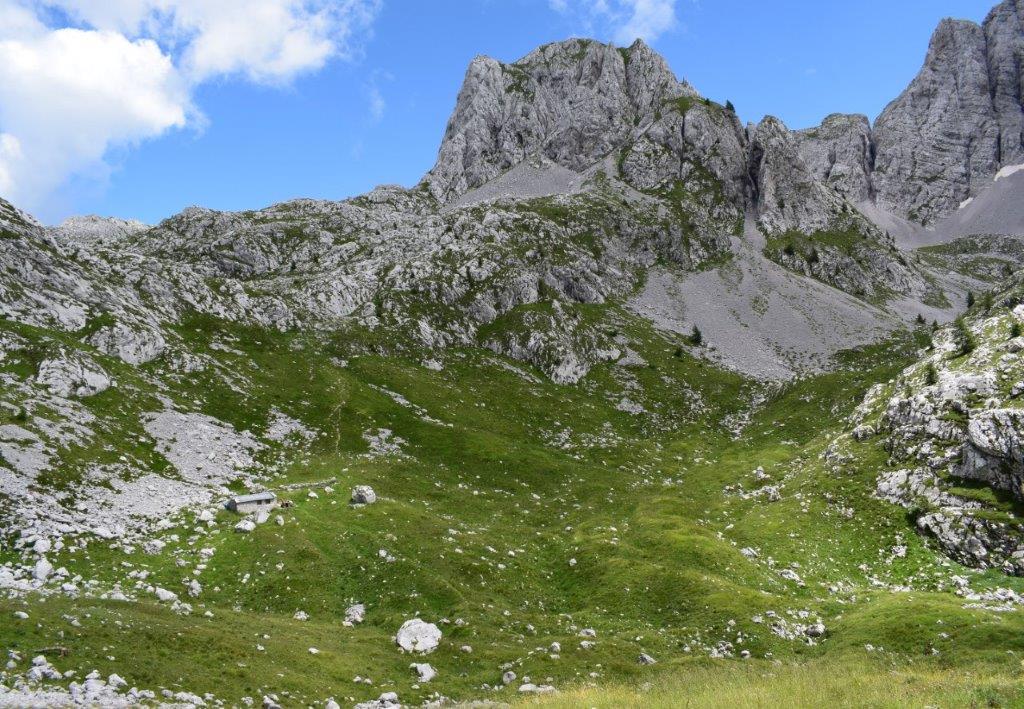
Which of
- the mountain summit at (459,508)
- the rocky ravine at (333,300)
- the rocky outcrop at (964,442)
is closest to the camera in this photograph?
the mountain summit at (459,508)

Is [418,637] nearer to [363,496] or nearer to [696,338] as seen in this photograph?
[363,496]

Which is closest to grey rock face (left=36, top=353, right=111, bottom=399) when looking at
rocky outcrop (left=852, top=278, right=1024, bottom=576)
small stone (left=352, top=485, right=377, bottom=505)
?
small stone (left=352, top=485, right=377, bottom=505)

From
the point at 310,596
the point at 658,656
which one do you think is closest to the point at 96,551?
the point at 310,596

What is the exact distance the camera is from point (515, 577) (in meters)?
46.7

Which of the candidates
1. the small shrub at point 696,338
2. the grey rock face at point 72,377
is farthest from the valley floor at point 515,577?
the small shrub at point 696,338

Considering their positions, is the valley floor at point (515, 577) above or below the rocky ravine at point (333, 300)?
below

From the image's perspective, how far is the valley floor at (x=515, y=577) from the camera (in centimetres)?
2655

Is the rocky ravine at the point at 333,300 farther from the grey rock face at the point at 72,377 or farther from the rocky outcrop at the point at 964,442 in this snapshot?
the rocky outcrop at the point at 964,442

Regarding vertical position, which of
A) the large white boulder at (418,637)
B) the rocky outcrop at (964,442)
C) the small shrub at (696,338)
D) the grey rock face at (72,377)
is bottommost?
the large white boulder at (418,637)

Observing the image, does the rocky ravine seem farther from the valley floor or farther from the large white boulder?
the large white boulder

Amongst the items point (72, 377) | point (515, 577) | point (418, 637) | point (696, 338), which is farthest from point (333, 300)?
point (418, 637)

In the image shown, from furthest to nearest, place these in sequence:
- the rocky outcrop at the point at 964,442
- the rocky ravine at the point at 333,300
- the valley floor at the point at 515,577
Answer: the rocky ravine at the point at 333,300
the rocky outcrop at the point at 964,442
the valley floor at the point at 515,577

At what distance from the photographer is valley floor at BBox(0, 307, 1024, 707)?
87.1 ft

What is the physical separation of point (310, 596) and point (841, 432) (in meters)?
64.5
